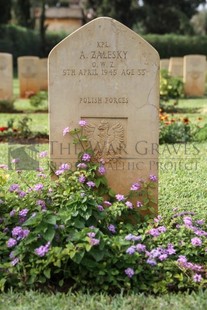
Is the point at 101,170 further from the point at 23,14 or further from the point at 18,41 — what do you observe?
the point at 23,14

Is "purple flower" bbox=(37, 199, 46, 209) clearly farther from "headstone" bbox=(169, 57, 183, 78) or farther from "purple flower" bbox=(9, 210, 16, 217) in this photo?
"headstone" bbox=(169, 57, 183, 78)

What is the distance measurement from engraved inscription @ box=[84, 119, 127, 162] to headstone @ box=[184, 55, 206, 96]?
1250 centimetres

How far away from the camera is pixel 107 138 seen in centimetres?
404

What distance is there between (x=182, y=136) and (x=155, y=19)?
88.1 feet

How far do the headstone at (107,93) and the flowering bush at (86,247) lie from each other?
1.39ft

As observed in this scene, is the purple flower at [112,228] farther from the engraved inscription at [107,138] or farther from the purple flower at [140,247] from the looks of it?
the engraved inscription at [107,138]

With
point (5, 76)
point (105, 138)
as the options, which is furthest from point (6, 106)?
point (105, 138)

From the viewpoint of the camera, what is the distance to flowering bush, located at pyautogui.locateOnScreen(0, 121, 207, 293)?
304cm

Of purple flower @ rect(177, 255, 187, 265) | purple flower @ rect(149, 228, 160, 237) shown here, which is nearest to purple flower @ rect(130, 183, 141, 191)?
purple flower @ rect(149, 228, 160, 237)

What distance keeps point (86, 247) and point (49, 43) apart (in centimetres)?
2858

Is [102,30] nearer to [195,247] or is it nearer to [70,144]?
[70,144]

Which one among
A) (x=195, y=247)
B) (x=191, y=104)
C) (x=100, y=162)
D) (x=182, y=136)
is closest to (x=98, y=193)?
(x=100, y=162)

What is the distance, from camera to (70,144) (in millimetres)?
4043

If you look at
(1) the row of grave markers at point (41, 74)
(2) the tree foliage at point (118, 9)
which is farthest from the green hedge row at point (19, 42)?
(1) the row of grave markers at point (41, 74)
